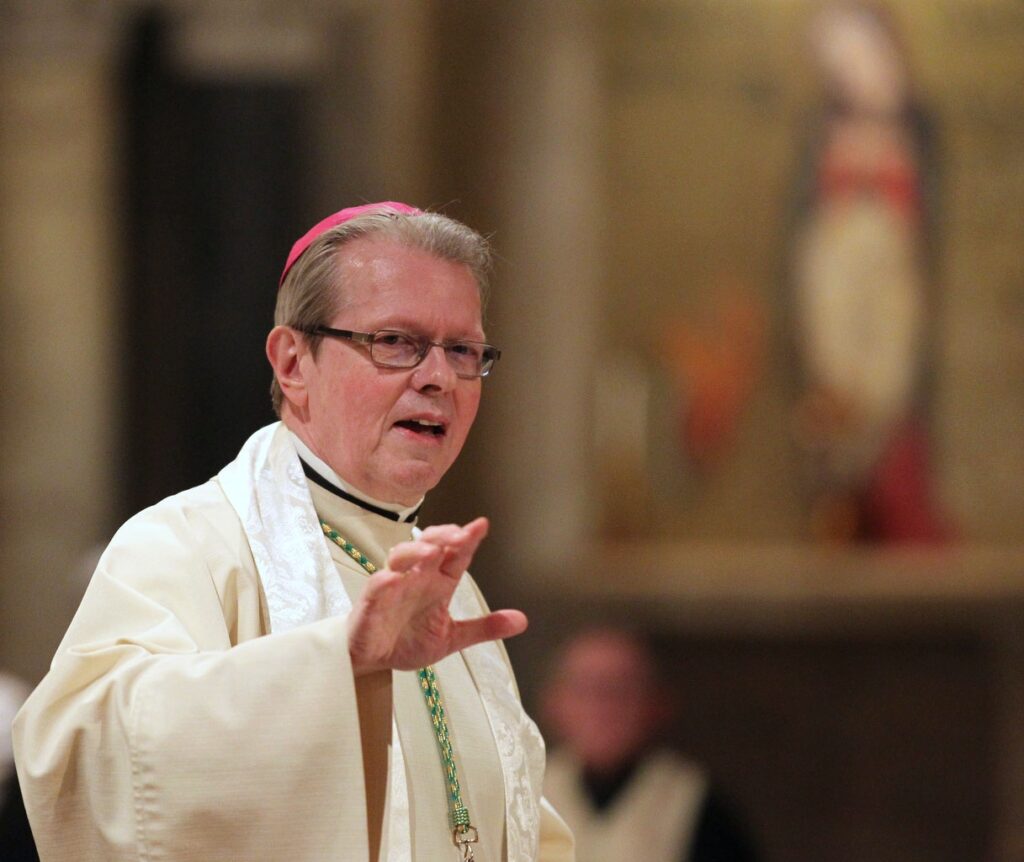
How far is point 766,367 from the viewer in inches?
386

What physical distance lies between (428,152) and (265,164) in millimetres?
1303

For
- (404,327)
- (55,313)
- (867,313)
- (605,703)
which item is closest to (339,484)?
(404,327)

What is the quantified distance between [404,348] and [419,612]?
1.64 feet

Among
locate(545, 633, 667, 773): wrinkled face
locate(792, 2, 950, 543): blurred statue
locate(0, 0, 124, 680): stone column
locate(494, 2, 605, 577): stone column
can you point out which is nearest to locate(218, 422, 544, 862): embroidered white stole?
locate(545, 633, 667, 773): wrinkled face

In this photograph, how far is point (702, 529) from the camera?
31.8 feet

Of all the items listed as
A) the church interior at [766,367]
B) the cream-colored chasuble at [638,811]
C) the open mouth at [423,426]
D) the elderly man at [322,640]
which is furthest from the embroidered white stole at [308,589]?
the church interior at [766,367]

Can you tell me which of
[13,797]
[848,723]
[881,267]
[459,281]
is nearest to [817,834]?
[848,723]

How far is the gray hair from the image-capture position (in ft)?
Answer: 8.86

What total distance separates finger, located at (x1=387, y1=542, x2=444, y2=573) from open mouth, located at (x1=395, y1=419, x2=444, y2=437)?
0.46 metres

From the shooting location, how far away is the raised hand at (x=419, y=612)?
7.32 ft

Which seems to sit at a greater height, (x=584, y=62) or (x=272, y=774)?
(x=584, y=62)

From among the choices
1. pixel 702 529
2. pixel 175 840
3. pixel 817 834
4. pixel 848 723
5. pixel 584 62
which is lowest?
pixel 817 834

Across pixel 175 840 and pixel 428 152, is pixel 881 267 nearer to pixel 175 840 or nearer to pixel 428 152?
pixel 428 152

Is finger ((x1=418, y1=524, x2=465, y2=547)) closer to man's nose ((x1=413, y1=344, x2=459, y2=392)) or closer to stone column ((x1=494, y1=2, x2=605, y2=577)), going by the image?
man's nose ((x1=413, y1=344, x2=459, y2=392))
